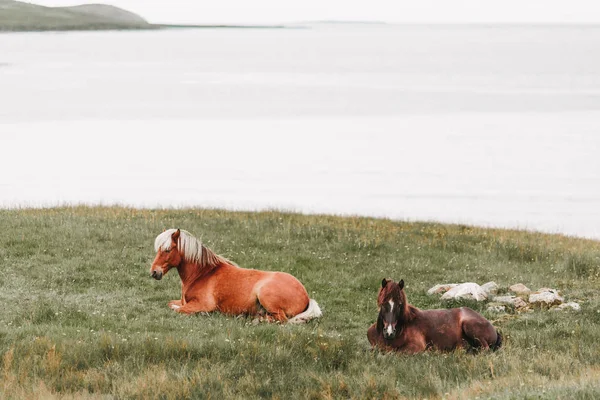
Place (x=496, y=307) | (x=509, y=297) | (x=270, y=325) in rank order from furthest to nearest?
(x=509, y=297)
(x=496, y=307)
(x=270, y=325)

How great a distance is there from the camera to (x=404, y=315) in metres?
13.4

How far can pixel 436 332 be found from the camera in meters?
13.8

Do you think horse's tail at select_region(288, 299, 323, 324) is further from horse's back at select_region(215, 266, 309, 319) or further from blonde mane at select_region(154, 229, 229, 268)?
blonde mane at select_region(154, 229, 229, 268)

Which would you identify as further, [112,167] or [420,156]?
[420,156]

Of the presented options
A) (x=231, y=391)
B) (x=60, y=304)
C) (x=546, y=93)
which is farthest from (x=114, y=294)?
(x=546, y=93)

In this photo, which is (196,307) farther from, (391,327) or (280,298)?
(391,327)

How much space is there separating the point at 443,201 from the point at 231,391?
138 feet

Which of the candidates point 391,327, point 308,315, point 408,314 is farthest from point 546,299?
point 391,327

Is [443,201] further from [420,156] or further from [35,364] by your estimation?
[35,364]

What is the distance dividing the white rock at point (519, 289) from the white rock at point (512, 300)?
2.96 feet

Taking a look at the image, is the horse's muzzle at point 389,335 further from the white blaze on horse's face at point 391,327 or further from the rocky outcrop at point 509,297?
the rocky outcrop at point 509,297

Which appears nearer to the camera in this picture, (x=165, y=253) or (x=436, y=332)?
(x=436, y=332)

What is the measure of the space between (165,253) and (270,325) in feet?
8.41

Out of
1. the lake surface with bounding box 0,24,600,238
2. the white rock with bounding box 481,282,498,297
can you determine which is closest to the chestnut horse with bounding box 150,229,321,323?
the white rock with bounding box 481,282,498,297
